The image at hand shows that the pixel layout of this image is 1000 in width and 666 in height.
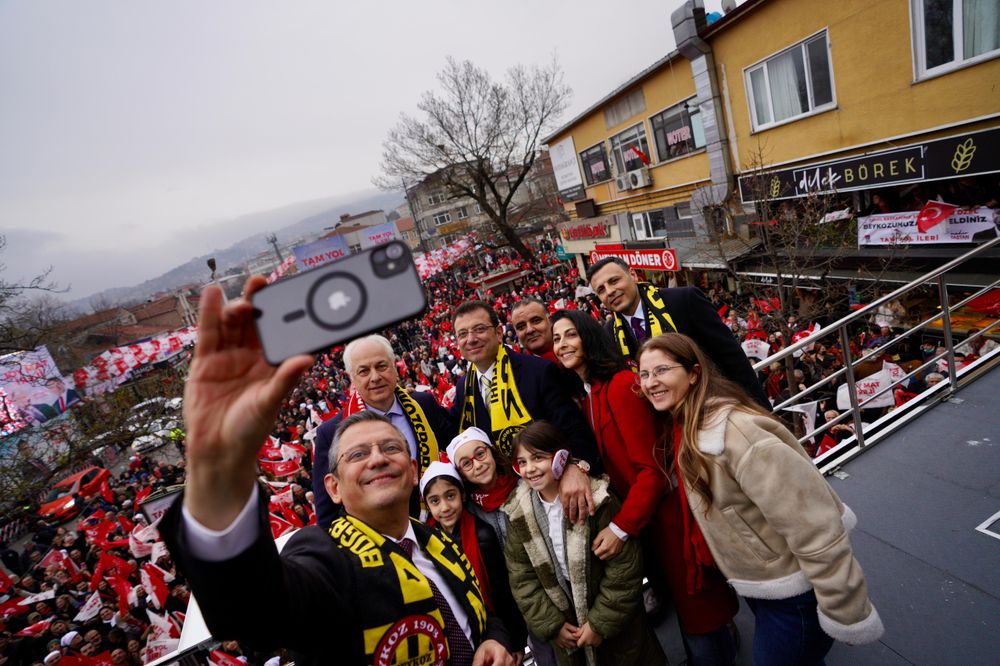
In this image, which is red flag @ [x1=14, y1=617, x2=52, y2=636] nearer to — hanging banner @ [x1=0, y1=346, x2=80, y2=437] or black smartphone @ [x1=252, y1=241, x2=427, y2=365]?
hanging banner @ [x1=0, y1=346, x2=80, y2=437]

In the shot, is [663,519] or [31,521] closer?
[663,519]

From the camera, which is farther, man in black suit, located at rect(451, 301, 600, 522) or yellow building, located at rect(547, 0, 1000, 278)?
yellow building, located at rect(547, 0, 1000, 278)

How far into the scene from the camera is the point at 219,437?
1.06 meters

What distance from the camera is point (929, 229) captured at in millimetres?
8898

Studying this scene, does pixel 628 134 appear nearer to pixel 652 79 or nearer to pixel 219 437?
pixel 652 79

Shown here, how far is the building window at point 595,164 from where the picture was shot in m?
21.2

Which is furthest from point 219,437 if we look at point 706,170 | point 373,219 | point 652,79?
point 373,219

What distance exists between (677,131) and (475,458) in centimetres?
1650

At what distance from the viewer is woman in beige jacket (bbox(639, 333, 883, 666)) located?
180 cm

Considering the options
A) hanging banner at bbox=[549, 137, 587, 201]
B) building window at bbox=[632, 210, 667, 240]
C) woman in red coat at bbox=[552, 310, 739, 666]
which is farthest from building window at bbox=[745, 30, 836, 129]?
hanging banner at bbox=[549, 137, 587, 201]

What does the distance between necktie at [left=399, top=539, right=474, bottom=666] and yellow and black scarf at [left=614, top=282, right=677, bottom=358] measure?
6.54 feet

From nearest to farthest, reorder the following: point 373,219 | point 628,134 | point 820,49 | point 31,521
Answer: point 820,49
point 31,521
point 628,134
point 373,219

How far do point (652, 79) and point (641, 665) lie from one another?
17.9 meters

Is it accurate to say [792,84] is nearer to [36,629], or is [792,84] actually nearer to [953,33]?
[953,33]
